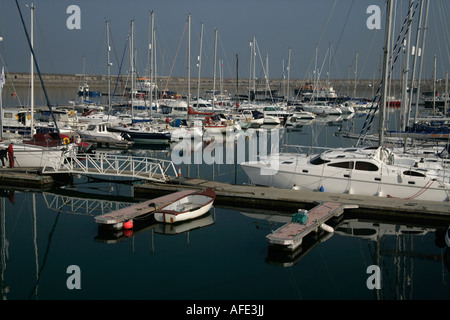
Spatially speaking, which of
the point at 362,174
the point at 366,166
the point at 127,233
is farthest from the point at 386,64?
the point at 127,233

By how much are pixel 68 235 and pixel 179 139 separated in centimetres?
2629

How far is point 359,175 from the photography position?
22016 millimetres

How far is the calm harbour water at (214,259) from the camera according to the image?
46.9 feet

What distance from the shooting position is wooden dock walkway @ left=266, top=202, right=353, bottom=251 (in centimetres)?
1652

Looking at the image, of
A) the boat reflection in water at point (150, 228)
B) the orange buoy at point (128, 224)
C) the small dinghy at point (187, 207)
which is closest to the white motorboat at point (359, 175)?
the small dinghy at point (187, 207)

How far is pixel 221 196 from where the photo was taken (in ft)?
75.4

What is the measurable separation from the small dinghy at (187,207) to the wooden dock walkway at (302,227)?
426 cm

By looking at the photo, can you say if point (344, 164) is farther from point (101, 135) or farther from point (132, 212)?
point (101, 135)

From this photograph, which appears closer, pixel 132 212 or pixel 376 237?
pixel 376 237

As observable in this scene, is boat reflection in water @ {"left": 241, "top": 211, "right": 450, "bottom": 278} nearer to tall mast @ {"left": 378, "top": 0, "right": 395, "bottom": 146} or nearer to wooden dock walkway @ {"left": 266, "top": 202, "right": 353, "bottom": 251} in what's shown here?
wooden dock walkway @ {"left": 266, "top": 202, "right": 353, "bottom": 251}

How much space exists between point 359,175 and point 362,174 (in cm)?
14

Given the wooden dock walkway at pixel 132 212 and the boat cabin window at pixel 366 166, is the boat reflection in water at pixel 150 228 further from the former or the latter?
the boat cabin window at pixel 366 166
